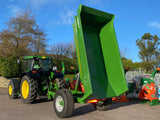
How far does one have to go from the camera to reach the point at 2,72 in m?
14.2

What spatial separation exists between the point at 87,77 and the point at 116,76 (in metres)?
1.37

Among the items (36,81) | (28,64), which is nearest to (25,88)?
(36,81)

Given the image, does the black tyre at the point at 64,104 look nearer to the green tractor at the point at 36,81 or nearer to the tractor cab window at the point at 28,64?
the green tractor at the point at 36,81

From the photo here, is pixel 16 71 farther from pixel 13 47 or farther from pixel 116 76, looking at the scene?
pixel 116 76

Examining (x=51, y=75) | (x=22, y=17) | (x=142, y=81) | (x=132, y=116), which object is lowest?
(x=132, y=116)

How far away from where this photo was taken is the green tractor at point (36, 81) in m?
6.67

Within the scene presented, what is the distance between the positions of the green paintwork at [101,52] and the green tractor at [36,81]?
207 centimetres

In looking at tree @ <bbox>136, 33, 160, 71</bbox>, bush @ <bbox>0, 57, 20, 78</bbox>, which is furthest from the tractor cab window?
tree @ <bbox>136, 33, 160, 71</bbox>

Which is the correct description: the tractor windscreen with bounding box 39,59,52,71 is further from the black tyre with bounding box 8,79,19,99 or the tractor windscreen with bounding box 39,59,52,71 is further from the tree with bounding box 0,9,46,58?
the tree with bounding box 0,9,46,58

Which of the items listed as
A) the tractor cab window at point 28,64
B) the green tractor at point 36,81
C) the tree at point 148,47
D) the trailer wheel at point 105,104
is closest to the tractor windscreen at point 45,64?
the green tractor at point 36,81

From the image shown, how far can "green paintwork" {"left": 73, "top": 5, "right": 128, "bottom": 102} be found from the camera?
15.9 feet

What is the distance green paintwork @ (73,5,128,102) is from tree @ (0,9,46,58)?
37.1 ft

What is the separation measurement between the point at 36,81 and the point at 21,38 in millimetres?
9997

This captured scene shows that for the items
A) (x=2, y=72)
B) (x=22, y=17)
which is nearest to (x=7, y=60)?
(x=2, y=72)
